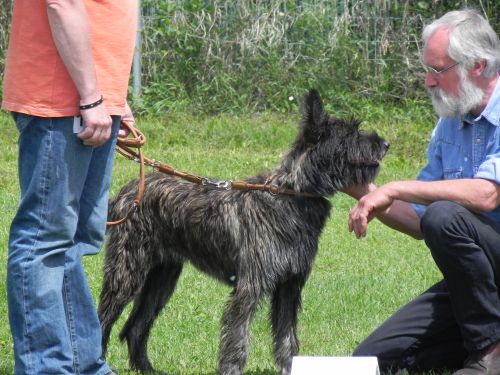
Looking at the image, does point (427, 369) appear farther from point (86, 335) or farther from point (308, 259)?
point (86, 335)

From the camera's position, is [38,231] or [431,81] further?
[431,81]

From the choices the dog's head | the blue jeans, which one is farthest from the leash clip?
the blue jeans

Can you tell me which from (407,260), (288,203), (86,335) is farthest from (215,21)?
(86,335)

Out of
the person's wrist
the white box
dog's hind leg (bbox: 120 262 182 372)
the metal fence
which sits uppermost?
the person's wrist

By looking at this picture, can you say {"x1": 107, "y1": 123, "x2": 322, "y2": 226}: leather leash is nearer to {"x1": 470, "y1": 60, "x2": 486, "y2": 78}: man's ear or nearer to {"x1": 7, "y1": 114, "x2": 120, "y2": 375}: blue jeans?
{"x1": 7, "y1": 114, "x2": 120, "y2": 375}: blue jeans

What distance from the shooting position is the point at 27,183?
3.82 meters

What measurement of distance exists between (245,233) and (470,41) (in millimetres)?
1368

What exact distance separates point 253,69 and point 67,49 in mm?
8103

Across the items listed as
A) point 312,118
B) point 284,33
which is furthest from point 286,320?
point 284,33

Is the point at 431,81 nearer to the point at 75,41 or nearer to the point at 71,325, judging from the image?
the point at 75,41

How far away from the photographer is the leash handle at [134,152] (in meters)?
4.44

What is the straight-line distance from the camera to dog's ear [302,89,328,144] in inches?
189

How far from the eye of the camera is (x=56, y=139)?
3.75m

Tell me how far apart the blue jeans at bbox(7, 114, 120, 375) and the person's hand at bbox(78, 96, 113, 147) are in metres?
0.05
